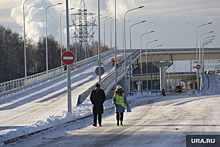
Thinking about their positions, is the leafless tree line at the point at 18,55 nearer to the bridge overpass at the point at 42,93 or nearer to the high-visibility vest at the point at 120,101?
the bridge overpass at the point at 42,93

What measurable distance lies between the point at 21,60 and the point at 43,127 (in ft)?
267

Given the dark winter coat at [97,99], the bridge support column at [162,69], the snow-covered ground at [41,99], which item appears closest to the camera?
the dark winter coat at [97,99]

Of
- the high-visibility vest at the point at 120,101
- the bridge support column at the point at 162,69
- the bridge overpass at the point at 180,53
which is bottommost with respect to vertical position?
the bridge support column at the point at 162,69

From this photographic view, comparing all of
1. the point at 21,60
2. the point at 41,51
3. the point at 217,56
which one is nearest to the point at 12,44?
the point at 21,60

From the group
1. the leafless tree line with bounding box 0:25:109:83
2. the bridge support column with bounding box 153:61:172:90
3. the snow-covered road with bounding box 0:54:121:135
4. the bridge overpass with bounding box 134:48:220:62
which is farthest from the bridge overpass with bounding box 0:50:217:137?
the bridge overpass with bounding box 134:48:220:62

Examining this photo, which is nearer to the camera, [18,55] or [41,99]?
[41,99]

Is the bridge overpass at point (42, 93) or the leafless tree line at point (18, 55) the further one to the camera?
the leafless tree line at point (18, 55)

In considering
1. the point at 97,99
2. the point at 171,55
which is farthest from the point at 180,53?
the point at 97,99

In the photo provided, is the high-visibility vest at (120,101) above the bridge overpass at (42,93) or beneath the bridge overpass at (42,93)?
above

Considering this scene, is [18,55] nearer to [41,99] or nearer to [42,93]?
[42,93]

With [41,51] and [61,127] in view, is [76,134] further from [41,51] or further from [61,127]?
[41,51]

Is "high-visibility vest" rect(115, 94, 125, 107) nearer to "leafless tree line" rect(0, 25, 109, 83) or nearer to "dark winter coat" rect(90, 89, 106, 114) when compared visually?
"dark winter coat" rect(90, 89, 106, 114)

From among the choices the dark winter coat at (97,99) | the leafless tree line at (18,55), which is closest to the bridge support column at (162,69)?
the leafless tree line at (18,55)

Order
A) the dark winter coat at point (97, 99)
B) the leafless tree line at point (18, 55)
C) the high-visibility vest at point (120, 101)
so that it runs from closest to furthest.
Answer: the dark winter coat at point (97, 99) → the high-visibility vest at point (120, 101) → the leafless tree line at point (18, 55)
